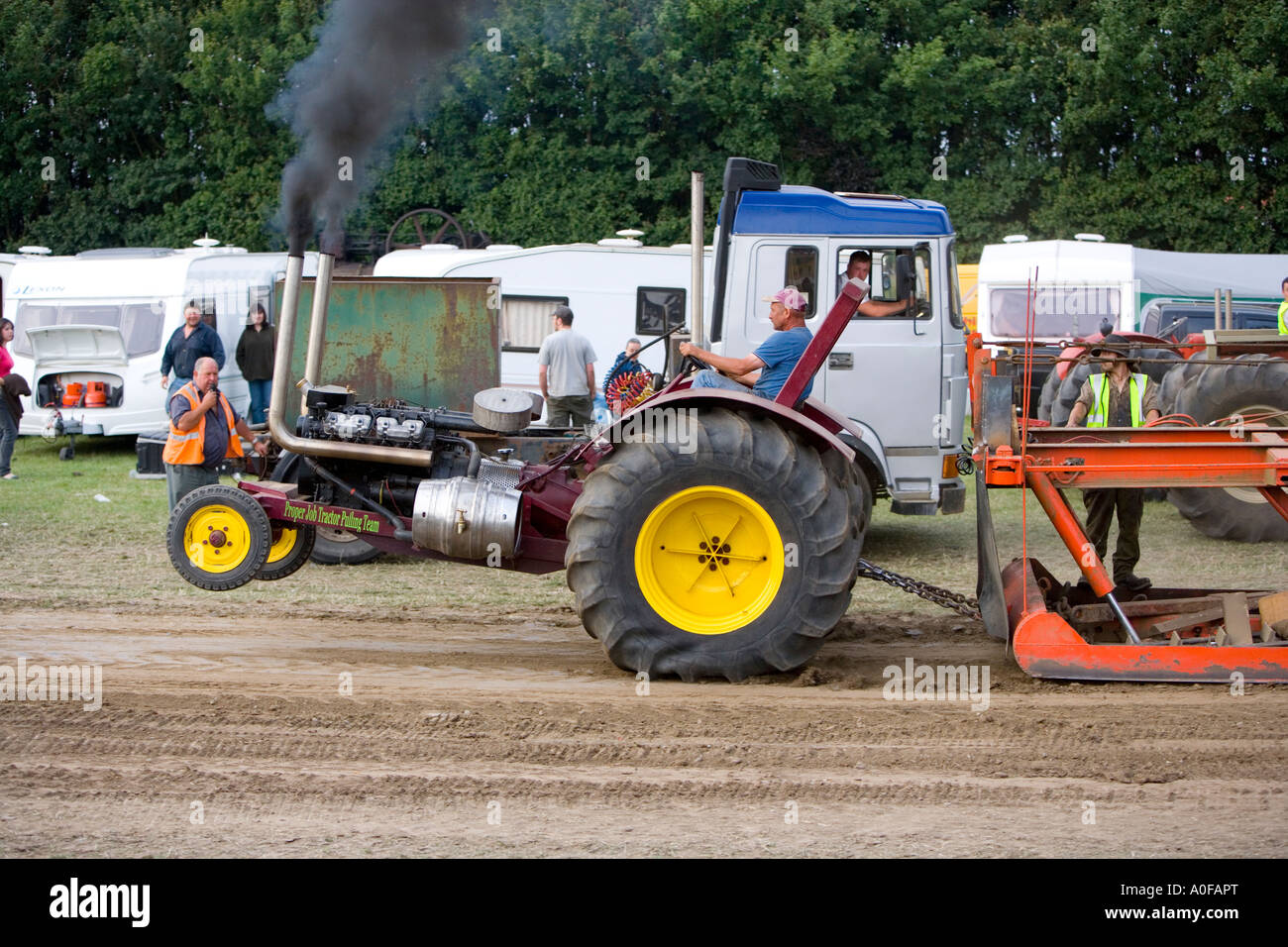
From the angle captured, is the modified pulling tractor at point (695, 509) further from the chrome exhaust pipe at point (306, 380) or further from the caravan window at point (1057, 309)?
the caravan window at point (1057, 309)

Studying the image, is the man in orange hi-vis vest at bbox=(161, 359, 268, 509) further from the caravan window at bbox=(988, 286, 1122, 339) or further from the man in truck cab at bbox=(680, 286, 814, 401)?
the caravan window at bbox=(988, 286, 1122, 339)

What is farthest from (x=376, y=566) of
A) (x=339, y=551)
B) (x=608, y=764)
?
(x=608, y=764)

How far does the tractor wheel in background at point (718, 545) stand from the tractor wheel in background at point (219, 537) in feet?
5.30

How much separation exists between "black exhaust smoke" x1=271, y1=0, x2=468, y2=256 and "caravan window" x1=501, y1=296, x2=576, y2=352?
7359 mm

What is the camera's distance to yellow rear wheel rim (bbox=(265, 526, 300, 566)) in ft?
22.1

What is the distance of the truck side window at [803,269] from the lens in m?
9.21

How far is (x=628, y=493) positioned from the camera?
19.4 feet

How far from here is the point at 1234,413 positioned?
1077 centimetres

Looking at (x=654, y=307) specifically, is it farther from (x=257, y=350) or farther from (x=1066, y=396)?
(x=1066, y=396)

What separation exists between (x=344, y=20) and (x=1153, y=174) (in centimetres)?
1682

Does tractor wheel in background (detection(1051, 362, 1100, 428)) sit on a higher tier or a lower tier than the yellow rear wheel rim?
higher
